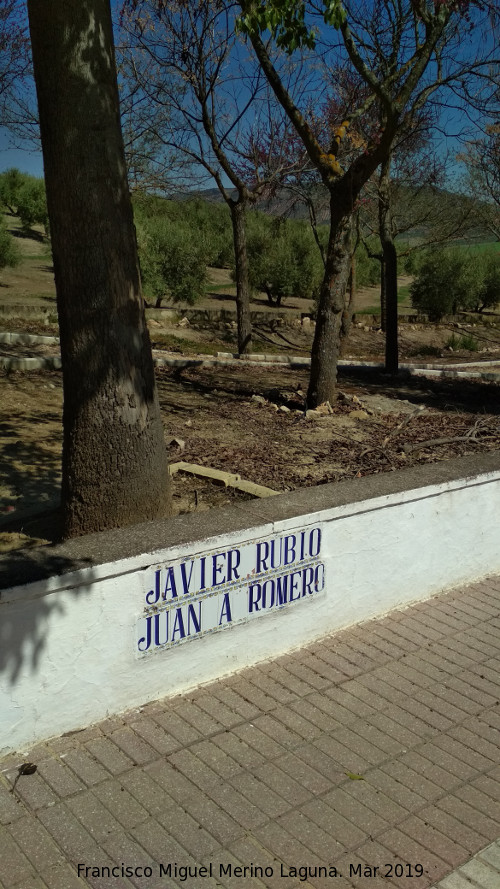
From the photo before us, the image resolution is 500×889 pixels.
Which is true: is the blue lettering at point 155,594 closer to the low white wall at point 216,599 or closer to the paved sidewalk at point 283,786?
the low white wall at point 216,599

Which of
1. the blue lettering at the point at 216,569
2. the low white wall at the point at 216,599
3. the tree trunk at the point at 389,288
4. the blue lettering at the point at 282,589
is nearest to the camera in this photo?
the low white wall at the point at 216,599

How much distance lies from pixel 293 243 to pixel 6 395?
21.1 m

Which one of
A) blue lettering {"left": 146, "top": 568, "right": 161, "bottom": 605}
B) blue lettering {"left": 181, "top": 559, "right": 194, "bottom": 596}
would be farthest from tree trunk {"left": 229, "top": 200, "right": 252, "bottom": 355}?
blue lettering {"left": 146, "top": 568, "right": 161, "bottom": 605}

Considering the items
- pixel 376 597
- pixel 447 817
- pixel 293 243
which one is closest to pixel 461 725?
pixel 447 817

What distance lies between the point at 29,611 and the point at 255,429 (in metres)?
5.45

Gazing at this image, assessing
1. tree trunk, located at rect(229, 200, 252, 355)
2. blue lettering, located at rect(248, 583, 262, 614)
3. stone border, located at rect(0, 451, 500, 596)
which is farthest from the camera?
tree trunk, located at rect(229, 200, 252, 355)

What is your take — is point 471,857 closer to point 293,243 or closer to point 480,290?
point 293,243

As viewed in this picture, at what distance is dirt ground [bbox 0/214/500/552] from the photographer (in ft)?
20.8

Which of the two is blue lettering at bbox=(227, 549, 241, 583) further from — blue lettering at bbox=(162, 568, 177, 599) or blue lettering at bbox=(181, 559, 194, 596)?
blue lettering at bbox=(162, 568, 177, 599)

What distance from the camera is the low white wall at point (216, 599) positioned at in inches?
134

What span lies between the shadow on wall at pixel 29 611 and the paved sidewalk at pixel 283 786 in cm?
45

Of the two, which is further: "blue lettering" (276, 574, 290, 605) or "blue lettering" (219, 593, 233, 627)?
"blue lettering" (276, 574, 290, 605)

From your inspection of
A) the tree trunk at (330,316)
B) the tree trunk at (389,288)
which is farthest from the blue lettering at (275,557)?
the tree trunk at (389,288)

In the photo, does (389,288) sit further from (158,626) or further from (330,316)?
(158,626)
